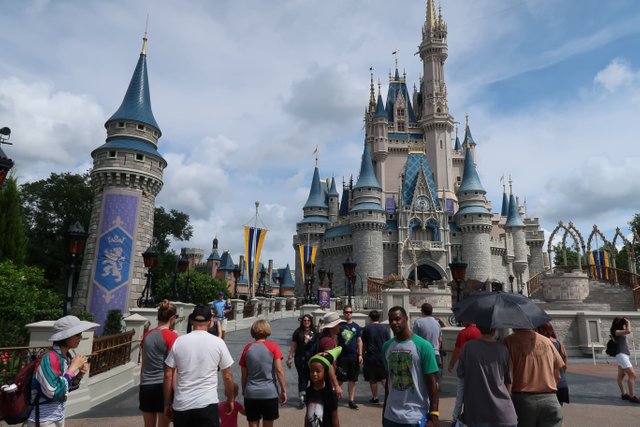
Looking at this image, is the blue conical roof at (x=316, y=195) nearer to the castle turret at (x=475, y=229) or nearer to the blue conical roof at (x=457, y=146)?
the castle turret at (x=475, y=229)

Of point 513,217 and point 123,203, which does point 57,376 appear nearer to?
point 123,203

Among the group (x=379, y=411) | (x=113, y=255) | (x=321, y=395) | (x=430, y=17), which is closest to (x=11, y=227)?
(x=113, y=255)

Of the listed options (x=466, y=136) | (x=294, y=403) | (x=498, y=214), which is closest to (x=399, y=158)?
(x=466, y=136)

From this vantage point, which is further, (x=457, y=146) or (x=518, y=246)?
(x=457, y=146)

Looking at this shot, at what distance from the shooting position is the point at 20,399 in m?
3.67

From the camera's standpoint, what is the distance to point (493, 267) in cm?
5553

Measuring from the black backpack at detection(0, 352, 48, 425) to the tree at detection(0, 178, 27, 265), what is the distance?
28.5 metres

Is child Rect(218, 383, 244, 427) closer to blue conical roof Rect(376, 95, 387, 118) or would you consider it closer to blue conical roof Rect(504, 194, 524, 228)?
blue conical roof Rect(504, 194, 524, 228)

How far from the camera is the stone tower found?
2503 cm

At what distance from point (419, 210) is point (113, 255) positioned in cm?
3821

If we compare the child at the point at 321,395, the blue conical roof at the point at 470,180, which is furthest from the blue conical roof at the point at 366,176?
the child at the point at 321,395

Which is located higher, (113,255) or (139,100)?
(139,100)

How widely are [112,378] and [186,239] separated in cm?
4245

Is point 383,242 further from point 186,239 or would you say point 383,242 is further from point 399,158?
point 186,239
